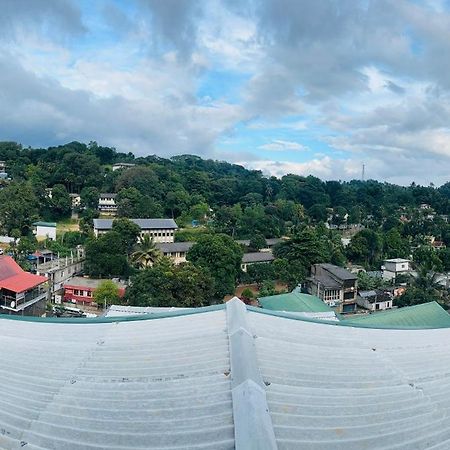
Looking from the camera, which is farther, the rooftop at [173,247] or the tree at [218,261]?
the rooftop at [173,247]

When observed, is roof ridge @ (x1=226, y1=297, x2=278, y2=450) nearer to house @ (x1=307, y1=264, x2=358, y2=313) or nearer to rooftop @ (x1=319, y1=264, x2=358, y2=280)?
house @ (x1=307, y1=264, x2=358, y2=313)

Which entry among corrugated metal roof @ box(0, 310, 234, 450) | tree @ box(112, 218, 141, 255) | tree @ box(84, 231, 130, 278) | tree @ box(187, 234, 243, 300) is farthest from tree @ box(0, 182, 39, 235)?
corrugated metal roof @ box(0, 310, 234, 450)

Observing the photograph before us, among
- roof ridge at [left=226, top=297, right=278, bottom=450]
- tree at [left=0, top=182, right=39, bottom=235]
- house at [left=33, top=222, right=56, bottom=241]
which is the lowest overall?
house at [left=33, top=222, right=56, bottom=241]

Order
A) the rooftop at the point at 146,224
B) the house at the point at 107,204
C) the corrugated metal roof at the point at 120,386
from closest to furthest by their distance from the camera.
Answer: the corrugated metal roof at the point at 120,386
the rooftop at the point at 146,224
the house at the point at 107,204

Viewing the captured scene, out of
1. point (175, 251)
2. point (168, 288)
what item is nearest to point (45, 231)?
point (175, 251)

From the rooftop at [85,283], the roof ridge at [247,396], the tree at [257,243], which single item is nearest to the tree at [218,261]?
the rooftop at [85,283]

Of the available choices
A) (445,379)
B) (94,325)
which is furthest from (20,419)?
(445,379)

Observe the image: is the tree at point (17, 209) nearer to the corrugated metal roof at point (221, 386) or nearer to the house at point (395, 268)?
the house at point (395, 268)
